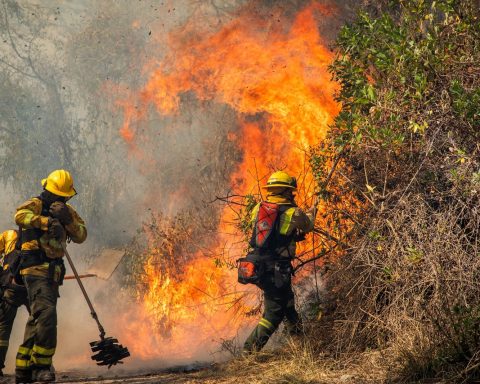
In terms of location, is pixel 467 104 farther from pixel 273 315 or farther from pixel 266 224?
pixel 273 315

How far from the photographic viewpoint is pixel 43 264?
655cm

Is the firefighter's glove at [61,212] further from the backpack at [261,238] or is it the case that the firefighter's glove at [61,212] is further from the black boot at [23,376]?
the backpack at [261,238]

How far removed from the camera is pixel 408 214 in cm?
552

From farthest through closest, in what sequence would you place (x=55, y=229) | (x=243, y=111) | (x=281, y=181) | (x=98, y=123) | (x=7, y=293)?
(x=98, y=123) → (x=243, y=111) → (x=7, y=293) → (x=55, y=229) → (x=281, y=181)

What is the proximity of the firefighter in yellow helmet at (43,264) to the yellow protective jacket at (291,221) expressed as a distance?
2293 millimetres

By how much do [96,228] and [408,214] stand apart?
11.1m

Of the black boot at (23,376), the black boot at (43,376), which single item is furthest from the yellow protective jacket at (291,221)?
the black boot at (23,376)

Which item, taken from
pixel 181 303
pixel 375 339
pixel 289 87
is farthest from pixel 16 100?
pixel 375 339

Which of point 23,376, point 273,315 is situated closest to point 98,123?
point 23,376

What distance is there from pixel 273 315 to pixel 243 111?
5249mm

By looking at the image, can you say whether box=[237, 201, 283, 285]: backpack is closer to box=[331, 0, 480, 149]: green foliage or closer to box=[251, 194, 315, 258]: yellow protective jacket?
box=[251, 194, 315, 258]: yellow protective jacket

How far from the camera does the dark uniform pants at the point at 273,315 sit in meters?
6.23

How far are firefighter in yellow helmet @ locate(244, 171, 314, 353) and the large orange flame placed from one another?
125cm

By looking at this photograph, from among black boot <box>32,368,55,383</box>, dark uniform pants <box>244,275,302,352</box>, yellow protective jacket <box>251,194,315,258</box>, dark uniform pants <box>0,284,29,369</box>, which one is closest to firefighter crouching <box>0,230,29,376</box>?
dark uniform pants <box>0,284,29,369</box>
